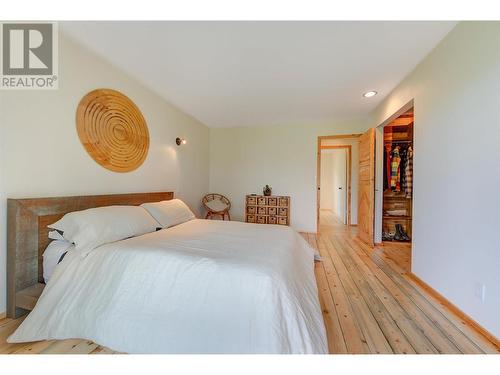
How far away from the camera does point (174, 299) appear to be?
4.03ft

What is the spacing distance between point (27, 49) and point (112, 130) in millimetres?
810

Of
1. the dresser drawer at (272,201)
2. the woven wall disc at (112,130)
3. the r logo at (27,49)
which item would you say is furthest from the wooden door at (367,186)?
the r logo at (27,49)

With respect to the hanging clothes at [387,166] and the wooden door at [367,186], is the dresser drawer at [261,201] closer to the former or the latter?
the wooden door at [367,186]

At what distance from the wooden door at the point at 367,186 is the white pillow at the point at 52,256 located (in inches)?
151

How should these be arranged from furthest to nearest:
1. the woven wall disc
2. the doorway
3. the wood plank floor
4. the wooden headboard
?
1. the doorway
2. the woven wall disc
3. the wooden headboard
4. the wood plank floor

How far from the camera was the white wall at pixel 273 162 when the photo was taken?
427 cm

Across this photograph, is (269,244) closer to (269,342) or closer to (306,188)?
(269,342)

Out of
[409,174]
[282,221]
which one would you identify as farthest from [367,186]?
[282,221]

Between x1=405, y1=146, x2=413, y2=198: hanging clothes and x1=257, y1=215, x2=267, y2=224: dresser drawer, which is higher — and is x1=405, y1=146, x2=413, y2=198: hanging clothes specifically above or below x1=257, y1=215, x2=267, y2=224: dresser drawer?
above

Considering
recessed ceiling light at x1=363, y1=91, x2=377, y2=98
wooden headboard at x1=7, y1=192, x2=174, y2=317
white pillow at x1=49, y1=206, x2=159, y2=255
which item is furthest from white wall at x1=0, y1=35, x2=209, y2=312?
recessed ceiling light at x1=363, y1=91, x2=377, y2=98

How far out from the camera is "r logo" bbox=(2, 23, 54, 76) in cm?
149

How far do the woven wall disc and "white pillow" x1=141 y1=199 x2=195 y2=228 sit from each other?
585mm

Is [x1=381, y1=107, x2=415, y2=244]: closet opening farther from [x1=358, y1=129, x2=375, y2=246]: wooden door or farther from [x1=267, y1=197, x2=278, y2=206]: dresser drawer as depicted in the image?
[x1=267, y1=197, x2=278, y2=206]: dresser drawer

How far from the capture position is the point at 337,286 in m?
2.02
